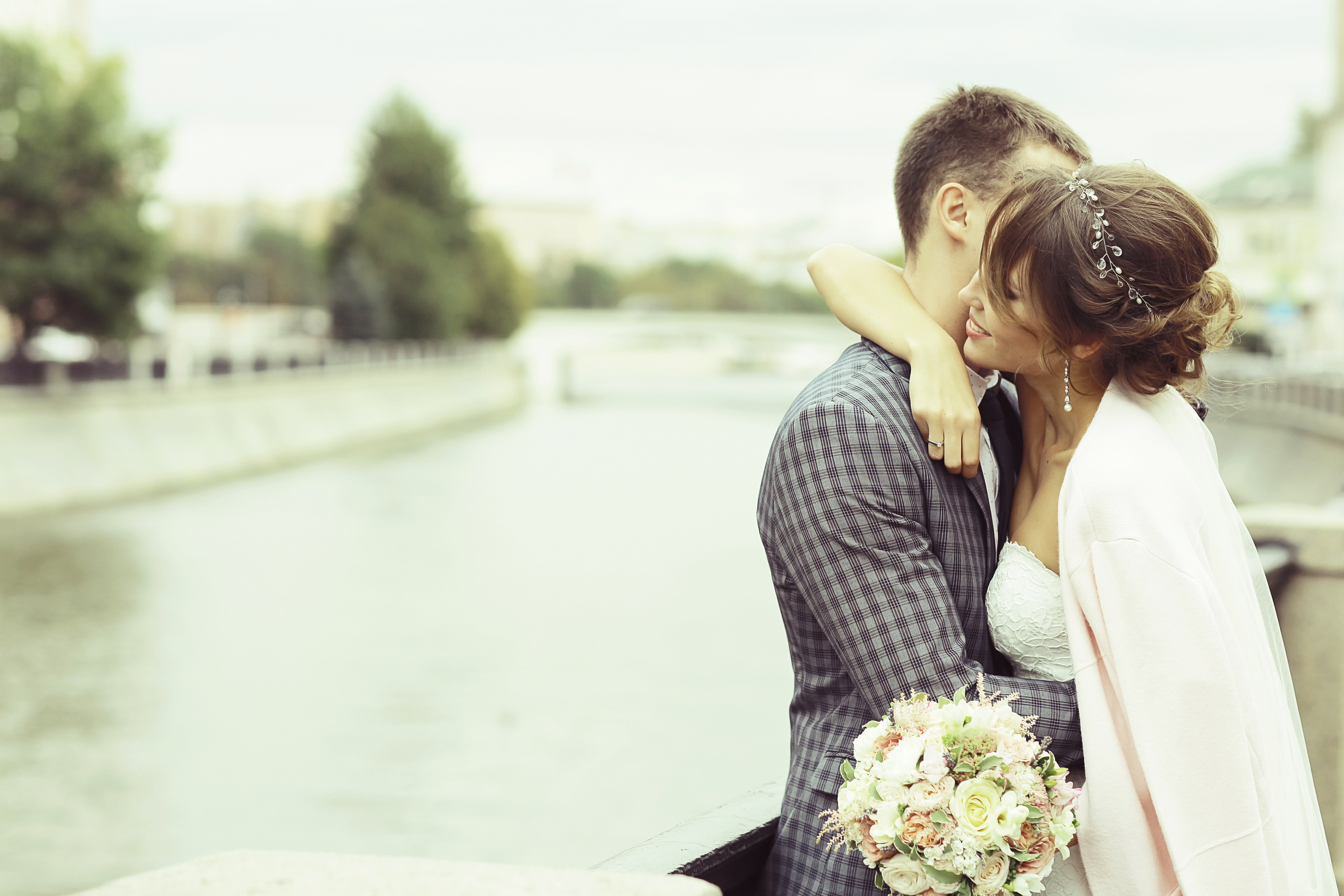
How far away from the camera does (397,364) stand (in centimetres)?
4138

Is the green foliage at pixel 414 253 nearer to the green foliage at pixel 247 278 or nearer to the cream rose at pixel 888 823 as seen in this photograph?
the green foliage at pixel 247 278

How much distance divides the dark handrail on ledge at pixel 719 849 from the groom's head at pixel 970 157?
863 millimetres

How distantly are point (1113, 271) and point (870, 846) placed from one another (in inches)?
29.7

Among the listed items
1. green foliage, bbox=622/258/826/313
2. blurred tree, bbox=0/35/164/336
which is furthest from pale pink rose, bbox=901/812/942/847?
green foliage, bbox=622/258/826/313

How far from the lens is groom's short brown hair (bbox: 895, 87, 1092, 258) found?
200 centimetres

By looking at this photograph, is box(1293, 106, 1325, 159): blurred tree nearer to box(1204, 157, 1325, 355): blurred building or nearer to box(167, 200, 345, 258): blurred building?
box(1204, 157, 1325, 355): blurred building

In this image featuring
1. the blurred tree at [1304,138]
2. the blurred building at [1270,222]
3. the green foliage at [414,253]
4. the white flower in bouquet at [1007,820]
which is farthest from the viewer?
the blurred tree at [1304,138]

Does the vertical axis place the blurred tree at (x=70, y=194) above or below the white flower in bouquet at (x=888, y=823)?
above

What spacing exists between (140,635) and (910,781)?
14.2m

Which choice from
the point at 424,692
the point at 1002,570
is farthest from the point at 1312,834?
the point at 424,692

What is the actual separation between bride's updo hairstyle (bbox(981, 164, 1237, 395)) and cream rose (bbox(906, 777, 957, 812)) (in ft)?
1.91

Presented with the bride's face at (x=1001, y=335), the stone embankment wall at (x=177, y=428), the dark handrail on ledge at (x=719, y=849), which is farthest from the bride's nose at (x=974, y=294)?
the stone embankment wall at (x=177, y=428)

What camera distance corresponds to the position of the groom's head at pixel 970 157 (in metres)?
2.00

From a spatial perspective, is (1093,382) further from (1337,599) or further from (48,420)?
(48,420)
